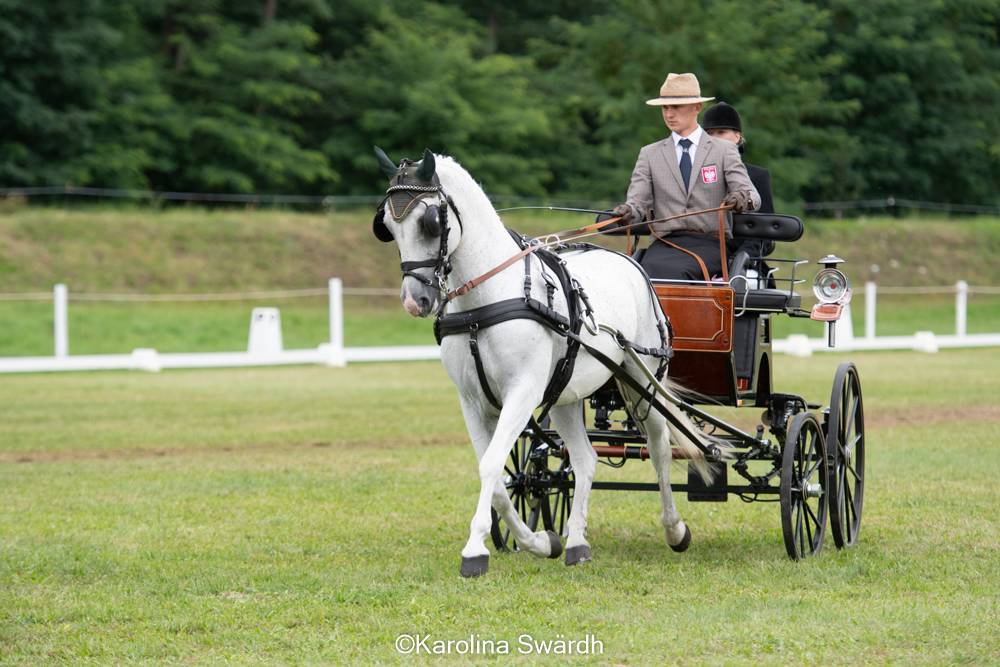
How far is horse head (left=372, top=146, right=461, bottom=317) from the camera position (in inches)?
233

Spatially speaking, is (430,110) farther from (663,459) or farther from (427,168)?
(427,168)

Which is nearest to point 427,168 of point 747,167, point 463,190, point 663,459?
point 463,190

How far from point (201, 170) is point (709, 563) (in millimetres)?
29963

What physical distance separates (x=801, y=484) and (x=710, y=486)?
51 cm

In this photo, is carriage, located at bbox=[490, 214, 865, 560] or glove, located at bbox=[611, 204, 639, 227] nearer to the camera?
carriage, located at bbox=[490, 214, 865, 560]

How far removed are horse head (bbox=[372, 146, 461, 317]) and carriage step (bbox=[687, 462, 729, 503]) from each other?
214 cm

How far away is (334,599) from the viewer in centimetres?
606

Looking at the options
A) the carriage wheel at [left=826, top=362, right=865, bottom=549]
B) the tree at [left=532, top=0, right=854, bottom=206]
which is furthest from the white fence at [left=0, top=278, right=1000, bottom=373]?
A: the carriage wheel at [left=826, top=362, right=865, bottom=549]

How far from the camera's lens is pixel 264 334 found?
22.3 m

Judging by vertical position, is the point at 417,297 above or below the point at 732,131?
below

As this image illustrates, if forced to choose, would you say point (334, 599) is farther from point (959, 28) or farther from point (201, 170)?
point (959, 28)

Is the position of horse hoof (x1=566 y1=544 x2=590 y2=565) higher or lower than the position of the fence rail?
lower

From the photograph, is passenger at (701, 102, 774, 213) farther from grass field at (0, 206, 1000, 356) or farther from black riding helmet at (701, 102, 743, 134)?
grass field at (0, 206, 1000, 356)

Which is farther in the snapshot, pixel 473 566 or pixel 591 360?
pixel 591 360
